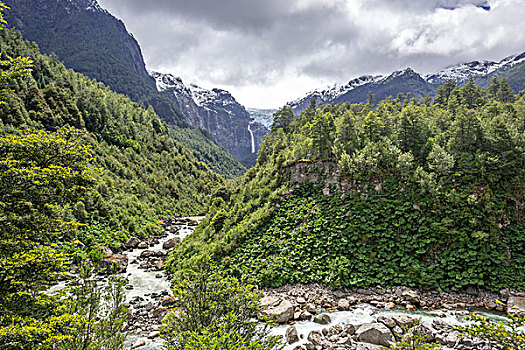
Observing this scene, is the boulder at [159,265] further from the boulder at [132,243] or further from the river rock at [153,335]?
the river rock at [153,335]

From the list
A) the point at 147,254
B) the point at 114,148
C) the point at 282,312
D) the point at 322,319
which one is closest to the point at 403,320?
the point at 322,319

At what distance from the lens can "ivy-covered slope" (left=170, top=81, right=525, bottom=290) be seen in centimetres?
2139

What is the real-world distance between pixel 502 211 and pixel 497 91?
5581cm

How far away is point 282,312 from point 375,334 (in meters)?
6.54

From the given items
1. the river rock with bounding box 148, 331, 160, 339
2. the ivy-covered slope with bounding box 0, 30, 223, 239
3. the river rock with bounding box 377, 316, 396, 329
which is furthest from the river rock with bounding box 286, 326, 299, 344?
the ivy-covered slope with bounding box 0, 30, 223, 239

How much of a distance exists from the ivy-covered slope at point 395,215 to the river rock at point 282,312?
379 cm

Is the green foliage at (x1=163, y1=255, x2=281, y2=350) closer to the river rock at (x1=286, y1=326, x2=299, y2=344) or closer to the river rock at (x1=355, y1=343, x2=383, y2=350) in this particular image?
the river rock at (x1=286, y1=326, x2=299, y2=344)

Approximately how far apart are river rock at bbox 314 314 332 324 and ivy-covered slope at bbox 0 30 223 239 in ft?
124

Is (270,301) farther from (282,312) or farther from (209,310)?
(209,310)

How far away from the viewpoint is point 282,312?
19.3 metres

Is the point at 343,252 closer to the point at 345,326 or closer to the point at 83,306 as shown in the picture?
the point at 345,326

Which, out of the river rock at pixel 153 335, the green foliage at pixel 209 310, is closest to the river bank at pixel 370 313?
the green foliage at pixel 209 310

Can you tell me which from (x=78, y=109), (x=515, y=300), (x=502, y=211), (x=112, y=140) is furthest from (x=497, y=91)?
(x=78, y=109)

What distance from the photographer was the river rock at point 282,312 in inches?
747
